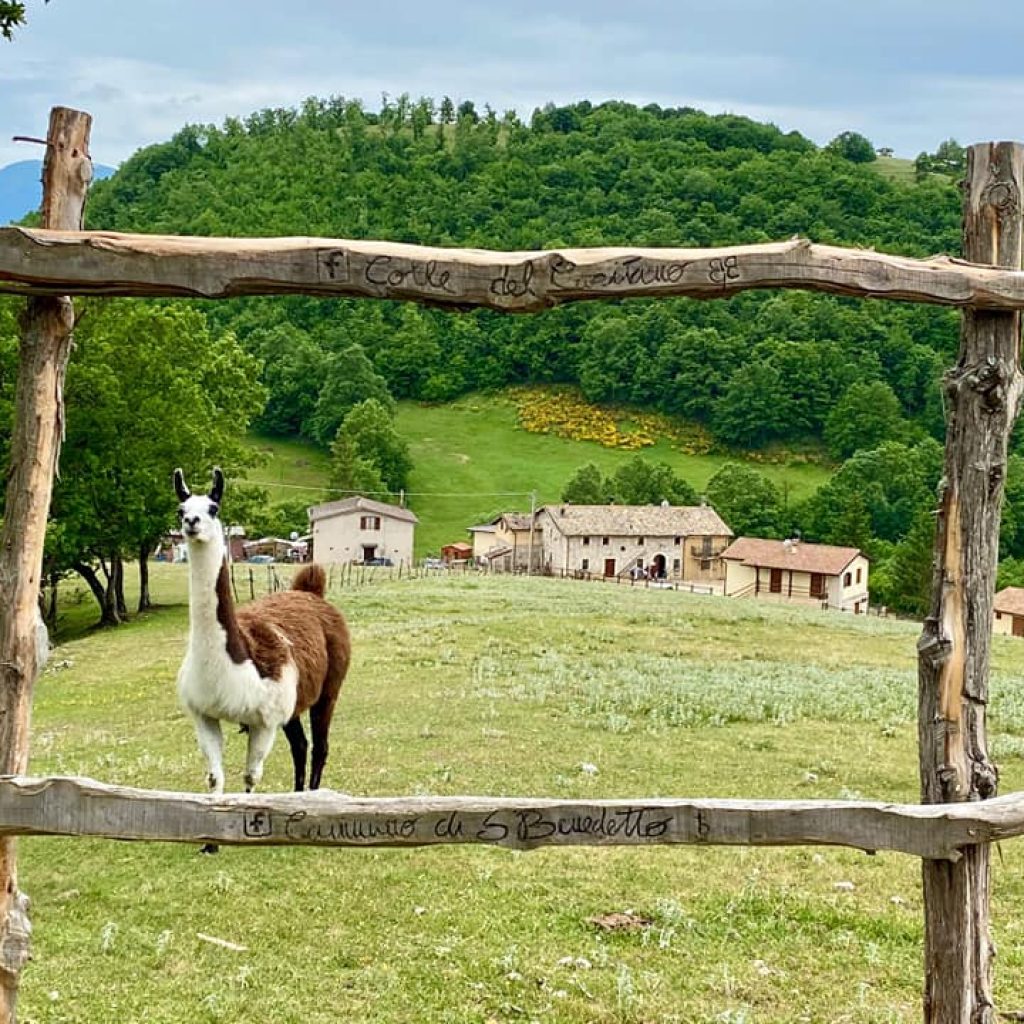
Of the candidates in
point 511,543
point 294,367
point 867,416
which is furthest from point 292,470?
point 867,416

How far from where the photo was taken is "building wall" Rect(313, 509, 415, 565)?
51531mm

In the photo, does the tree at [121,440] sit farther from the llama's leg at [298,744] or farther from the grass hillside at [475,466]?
the grass hillside at [475,466]

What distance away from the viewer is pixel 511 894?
7562mm

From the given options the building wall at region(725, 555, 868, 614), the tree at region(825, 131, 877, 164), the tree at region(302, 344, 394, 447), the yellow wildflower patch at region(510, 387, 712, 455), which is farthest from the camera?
the tree at region(825, 131, 877, 164)

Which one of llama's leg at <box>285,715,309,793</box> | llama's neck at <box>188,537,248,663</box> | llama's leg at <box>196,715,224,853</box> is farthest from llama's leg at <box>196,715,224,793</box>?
llama's leg at <box>285,715,309,793</box>

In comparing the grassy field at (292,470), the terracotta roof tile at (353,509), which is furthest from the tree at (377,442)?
the terracotta roof tile at (353,509)

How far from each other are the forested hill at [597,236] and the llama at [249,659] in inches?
2183

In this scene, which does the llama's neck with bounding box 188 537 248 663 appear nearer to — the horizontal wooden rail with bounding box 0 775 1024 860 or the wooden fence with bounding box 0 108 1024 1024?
the wooden fence with bounding box 0 108 1024 1024

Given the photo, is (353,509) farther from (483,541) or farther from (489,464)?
(489,464)

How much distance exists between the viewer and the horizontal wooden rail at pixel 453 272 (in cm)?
430

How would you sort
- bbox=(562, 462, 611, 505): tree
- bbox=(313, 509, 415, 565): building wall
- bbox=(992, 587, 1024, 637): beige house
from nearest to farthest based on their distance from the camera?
bbox=(992, 587, 1024, 637): beige house
bbox=(313, 509, 415, 565): building wall
bbox=(562, 462, 611, 505): tree

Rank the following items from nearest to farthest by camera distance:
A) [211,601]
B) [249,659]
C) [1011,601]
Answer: [211,601] < [249,659] < [1011,601]

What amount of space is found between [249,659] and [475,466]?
3038 inches

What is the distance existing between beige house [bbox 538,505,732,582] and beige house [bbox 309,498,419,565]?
844 cm
